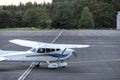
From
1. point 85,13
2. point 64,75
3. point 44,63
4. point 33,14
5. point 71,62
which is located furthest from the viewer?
point 33,14

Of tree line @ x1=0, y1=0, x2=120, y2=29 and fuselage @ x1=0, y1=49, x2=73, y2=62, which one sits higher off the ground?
fuselage @ x1=0, y1=49, x2=73, y2=62

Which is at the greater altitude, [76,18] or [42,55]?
[42,55]

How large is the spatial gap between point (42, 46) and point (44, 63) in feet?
7.77

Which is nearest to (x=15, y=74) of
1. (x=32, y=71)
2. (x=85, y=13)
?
(x=32, y=71)

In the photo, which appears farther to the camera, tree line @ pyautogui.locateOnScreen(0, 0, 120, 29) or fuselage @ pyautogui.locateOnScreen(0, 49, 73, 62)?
tree line @ pyautogui.locateOnScreen(0, 0, 120, 29)

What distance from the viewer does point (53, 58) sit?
23859 millimetres

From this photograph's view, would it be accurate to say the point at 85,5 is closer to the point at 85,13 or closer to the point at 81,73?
the point at 85,13

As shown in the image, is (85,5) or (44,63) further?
(85,5)

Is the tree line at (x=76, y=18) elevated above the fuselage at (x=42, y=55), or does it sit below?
below

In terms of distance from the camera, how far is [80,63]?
27188 mm

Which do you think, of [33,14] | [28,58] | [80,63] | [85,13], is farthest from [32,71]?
[33,14]

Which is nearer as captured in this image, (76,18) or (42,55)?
(42,55)

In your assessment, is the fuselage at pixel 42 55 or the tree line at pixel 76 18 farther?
the tree line at pixel 76 18

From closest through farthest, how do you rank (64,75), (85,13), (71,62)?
(64,75), (71,62), (85,13)
